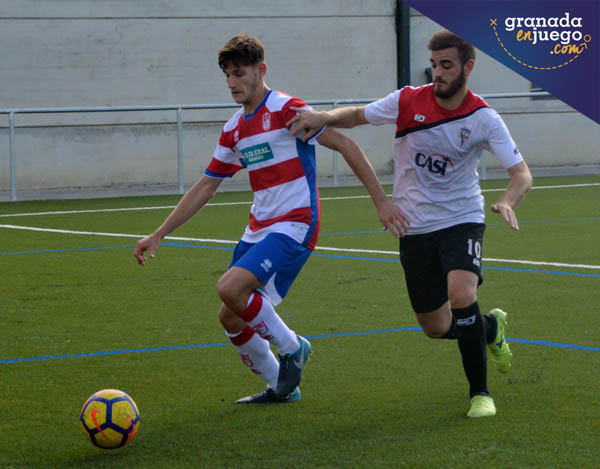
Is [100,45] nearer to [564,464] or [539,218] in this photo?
[539,218]

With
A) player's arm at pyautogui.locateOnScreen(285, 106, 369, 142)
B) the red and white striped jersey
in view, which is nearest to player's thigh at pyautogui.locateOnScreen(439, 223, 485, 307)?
the red and white striped jersey

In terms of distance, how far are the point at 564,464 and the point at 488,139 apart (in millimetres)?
1878

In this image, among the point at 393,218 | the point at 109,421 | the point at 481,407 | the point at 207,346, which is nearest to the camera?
the point at 109,421

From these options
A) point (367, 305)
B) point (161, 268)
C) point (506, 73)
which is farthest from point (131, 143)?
point (367, 305)

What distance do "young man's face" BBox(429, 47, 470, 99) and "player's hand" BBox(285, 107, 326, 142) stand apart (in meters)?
0.63

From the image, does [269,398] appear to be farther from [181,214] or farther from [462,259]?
[462,259]

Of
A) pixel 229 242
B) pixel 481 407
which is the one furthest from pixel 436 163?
pixel 229 242

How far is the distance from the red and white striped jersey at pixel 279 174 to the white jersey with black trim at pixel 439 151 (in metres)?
0.50

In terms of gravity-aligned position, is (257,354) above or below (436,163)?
below

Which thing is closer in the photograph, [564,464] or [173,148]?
[564,464]

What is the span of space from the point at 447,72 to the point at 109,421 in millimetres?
2446

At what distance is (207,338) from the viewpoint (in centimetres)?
749

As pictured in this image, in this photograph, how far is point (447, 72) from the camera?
560 cm

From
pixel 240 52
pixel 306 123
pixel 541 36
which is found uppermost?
pixel 541 36
